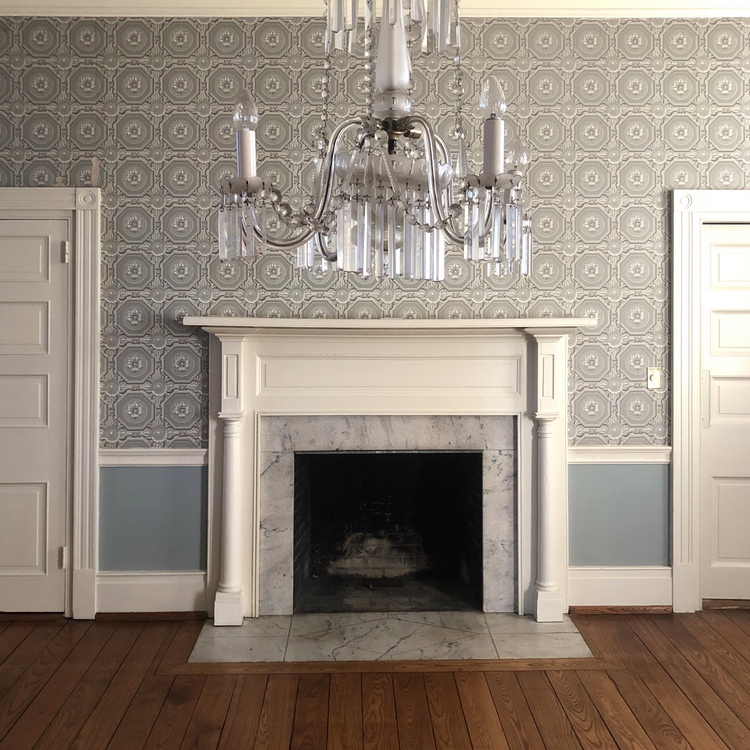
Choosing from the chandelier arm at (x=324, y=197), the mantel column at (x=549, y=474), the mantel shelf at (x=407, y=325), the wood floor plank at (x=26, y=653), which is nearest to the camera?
the chandelier arm at (x=324, y=197)

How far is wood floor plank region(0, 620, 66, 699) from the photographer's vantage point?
2846mm

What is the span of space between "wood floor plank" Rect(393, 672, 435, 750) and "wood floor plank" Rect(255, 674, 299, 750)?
1.23ft

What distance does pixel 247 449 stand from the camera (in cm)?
351

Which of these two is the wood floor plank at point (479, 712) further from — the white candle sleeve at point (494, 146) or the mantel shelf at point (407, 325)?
the white candle sleeve at point (494, 146)

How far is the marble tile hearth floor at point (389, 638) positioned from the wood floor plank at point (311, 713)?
0.68 ft

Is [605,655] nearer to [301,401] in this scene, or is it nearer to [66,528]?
[301,401]

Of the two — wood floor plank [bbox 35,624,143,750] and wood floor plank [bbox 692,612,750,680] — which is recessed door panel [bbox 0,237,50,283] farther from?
wood floor plank [bbox 692,612,750,680]

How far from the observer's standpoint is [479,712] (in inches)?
102

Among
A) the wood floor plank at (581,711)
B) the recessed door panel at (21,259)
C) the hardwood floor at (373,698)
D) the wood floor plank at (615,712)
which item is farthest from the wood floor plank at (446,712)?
the recessed door panel at (21,259)

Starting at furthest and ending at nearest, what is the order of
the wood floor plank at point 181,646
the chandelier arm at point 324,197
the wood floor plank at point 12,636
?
the wood floor plank at point 12,636 < the wood floor plank at point 181,646 < the chandelier arm at point 324,197

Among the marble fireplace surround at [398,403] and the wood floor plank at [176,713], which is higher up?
the marble fireplace surround at [398,403]

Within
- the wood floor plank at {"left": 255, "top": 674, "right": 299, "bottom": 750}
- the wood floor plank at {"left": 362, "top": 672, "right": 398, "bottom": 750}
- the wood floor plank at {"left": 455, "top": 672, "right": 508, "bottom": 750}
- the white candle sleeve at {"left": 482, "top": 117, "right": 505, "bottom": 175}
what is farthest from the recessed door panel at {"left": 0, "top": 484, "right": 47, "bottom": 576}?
the white candle sleeve at {"left": 482, "top": 117, "right": 505, "bottom": 175}

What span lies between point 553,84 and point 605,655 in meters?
2.59

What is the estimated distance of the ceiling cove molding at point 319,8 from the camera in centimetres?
340
